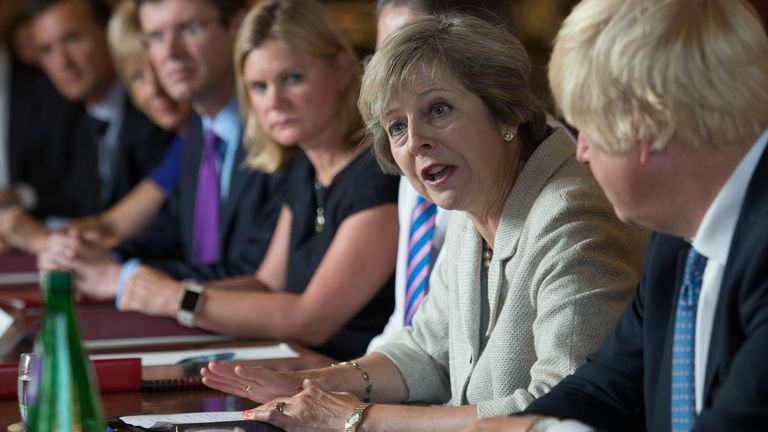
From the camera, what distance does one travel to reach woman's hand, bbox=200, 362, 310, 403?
79.8 inches

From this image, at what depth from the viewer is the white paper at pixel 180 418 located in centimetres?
187

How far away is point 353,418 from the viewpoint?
6.13 ft

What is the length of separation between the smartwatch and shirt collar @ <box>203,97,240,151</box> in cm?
107

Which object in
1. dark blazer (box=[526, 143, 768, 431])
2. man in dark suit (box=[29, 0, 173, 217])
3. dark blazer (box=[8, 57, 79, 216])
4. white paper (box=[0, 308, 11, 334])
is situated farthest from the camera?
dark blazer (box=[8, 57, 79, 216])

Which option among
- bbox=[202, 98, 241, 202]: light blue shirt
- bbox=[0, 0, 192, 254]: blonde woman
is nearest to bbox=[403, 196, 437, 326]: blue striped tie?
bbox=[202, 98, 241, 202]: light blue shirt

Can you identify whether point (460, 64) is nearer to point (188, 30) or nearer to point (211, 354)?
point (211, 354)

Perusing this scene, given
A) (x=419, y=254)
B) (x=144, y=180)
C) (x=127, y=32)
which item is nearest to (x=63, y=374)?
(x=419, y=254)

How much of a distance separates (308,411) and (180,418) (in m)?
0.21

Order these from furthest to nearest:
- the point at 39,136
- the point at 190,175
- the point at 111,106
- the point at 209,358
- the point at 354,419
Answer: the point at 39,136 → the point at 111,106 → the point at 190,175 → the point at 209,358 → the point at 354,419

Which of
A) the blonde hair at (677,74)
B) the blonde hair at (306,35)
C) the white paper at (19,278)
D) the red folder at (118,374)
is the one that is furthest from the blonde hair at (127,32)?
the blonde hair at (677,74)

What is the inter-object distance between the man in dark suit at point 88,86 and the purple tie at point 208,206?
1.06 metres

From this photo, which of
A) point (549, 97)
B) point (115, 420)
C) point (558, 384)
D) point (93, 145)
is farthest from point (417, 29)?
point (93, 145)

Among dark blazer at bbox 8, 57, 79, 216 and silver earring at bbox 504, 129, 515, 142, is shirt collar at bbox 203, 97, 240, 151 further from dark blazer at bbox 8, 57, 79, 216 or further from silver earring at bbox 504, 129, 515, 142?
silver earring at bbox 504, 129, 515, 142

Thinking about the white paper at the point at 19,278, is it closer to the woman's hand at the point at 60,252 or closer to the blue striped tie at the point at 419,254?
the woman's hand at the point at 60,252
